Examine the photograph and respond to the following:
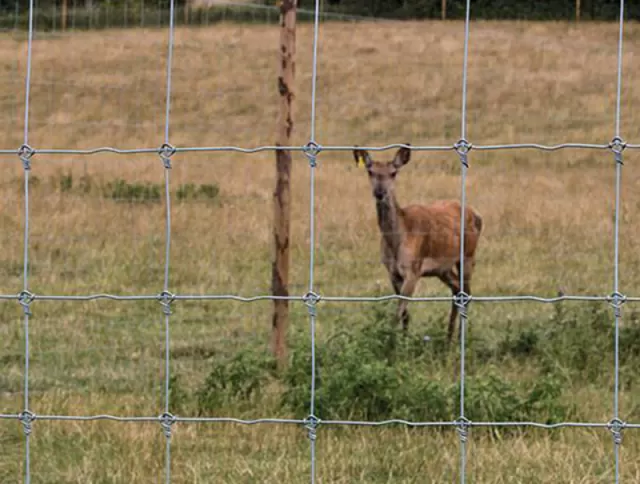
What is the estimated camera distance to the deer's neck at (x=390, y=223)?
1079cm

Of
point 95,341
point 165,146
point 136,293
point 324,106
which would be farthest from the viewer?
point 324,106

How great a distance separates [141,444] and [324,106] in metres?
17.1

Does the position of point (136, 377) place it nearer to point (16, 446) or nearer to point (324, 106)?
point (16, 446)

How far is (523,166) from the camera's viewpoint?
58.0ft

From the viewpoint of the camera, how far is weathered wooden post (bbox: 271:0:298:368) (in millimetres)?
8523

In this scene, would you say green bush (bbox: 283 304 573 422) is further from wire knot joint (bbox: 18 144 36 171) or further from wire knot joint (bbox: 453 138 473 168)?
wire knot joint (bbox: 18 144 36 171)

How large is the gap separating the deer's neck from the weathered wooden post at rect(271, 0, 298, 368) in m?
2.13

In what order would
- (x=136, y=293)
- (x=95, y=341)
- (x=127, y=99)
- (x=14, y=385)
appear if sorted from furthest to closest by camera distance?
(x=127, y=99) → (x=136, y=293) → (x=95, y=341) → (x=14, y=385)

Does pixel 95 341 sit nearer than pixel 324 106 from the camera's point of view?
Yes

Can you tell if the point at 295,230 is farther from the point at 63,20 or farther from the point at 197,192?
the point at 63,20

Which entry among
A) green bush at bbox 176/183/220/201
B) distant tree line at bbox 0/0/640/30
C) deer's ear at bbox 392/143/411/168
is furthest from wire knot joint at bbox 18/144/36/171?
distant tree line at bbox 0/0/640/30

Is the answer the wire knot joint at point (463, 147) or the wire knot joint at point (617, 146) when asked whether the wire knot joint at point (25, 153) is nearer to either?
the wire knot joint at point (463, 147)

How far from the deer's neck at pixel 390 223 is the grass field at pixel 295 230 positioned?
1.63 feet

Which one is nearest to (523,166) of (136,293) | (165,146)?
(136,293)
